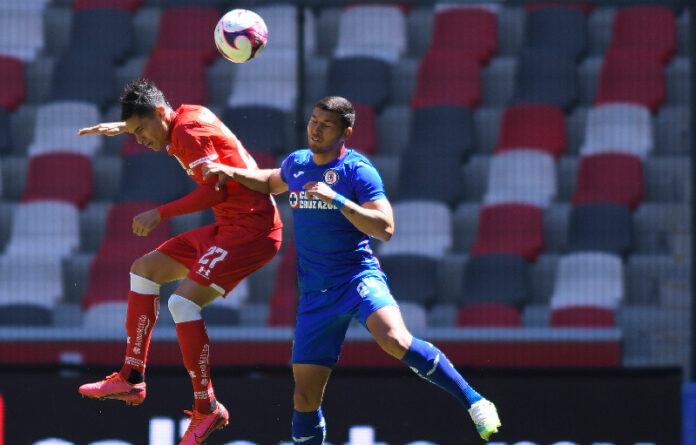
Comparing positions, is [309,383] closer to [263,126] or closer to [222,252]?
[222,252]

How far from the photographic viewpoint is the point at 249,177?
5.37 metres

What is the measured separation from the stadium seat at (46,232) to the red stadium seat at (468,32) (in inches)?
135

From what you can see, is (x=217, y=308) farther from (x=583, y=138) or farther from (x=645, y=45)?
(x=645, y=45)

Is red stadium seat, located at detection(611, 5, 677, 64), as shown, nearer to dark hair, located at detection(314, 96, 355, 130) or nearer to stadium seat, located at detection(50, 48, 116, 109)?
stadium seat, located at detection(50, 48, 116, 109)

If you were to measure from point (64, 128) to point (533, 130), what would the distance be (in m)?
3.92

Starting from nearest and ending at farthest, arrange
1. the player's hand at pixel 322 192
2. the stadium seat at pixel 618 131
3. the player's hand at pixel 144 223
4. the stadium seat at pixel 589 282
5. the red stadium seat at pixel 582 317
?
the player's hand at pixel 322 192, the player's hand at pixel 144 223, the red stadium seat at pixel 582 317, the stadium seat at pixel 589 282, the stadium seat at pixel 618 131

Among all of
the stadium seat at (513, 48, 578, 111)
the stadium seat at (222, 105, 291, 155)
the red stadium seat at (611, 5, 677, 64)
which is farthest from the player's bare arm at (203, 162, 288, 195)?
the red stadium seat at (611, 5, 677, 64)

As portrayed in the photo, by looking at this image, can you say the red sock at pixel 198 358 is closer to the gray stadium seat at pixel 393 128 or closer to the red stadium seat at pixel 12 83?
the gray stadium seat at pixel 393 128

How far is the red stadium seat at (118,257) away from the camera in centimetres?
884

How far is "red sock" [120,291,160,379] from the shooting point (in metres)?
5.50

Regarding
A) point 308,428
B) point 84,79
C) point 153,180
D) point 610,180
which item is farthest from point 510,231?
point 84,79

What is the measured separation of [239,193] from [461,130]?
4.47 metres

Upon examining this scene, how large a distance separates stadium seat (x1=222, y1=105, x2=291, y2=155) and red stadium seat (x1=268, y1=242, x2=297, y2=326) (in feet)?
2.92

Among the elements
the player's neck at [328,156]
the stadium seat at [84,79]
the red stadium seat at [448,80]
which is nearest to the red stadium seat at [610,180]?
the red stadium seat at [448,80]
